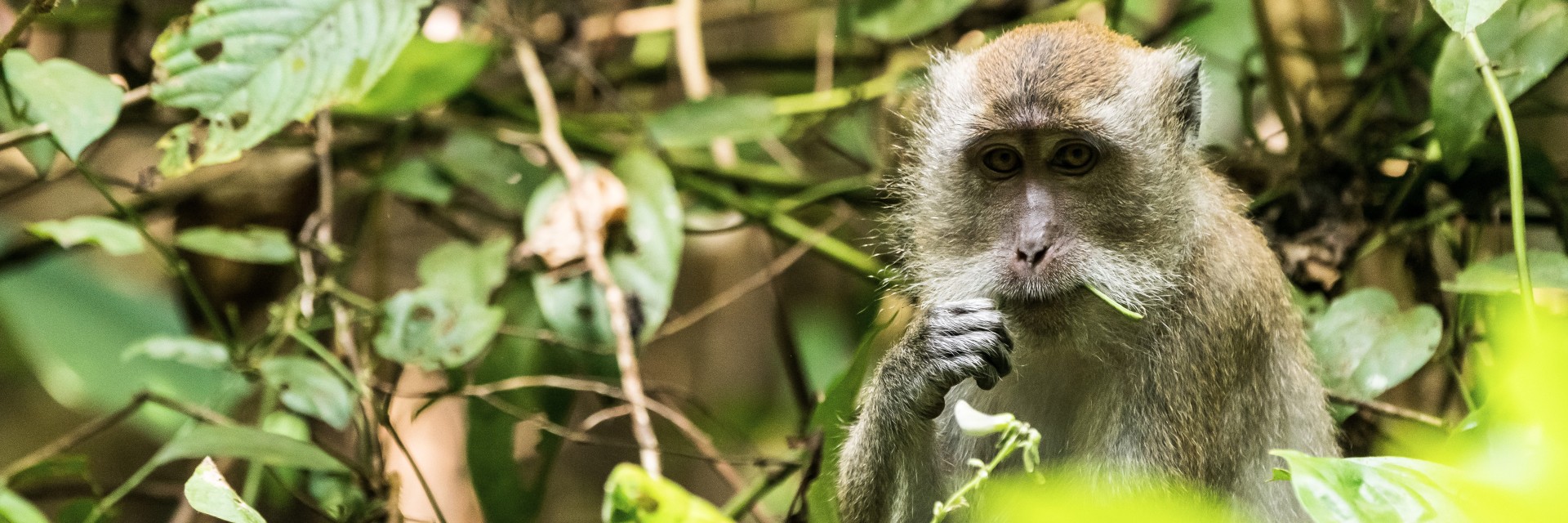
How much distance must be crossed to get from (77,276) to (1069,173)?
436 centimetres

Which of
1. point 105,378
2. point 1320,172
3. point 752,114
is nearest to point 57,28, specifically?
point 105,378

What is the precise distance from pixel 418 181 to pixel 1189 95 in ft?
9.25

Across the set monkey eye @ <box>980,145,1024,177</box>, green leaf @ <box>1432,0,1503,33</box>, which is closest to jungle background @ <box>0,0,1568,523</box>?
green leaf @ <box>1432,0,1503,33</box>

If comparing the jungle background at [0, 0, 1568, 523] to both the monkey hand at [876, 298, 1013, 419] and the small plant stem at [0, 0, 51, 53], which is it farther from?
the monkey hand at [876, 298, 1013, 419]

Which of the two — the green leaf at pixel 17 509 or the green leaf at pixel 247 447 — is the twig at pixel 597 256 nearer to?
the green leaf at pixel 247 447

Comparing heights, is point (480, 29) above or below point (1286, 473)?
above

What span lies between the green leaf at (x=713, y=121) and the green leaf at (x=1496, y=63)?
2318mm

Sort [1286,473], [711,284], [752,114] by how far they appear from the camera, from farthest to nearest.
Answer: [711,284], [752,114], [1286,473]

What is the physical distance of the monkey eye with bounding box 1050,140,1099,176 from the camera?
285cm

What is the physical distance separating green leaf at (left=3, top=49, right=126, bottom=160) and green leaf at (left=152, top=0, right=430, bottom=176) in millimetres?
126

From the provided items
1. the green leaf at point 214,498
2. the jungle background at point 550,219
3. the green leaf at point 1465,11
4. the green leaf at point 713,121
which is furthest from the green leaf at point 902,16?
the green leaf at point 214,498

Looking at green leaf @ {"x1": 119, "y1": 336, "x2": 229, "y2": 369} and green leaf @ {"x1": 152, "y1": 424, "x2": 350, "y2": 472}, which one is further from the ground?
green leaf @ {"x1": 119, "y1": 336, "x2": 229, "y2": 369}

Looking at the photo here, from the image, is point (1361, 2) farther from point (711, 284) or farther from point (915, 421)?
point (711, 284)

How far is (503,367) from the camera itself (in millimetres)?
4207
